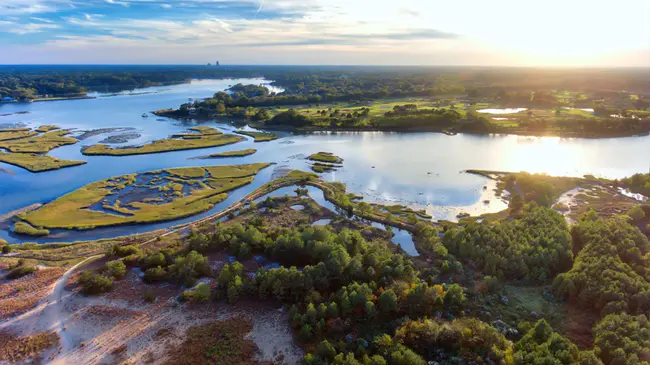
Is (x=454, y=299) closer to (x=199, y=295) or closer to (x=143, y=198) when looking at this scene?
(x=199, y=295)

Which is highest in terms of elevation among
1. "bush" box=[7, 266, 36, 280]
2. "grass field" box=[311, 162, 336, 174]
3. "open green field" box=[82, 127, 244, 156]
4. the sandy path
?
"open green field" box=[82, 127, 244, 156]

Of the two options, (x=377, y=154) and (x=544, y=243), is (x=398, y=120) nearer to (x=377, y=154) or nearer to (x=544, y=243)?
(x=377, y=154)

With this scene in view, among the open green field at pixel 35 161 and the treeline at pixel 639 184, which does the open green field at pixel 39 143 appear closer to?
the open green field at pixel 35 161

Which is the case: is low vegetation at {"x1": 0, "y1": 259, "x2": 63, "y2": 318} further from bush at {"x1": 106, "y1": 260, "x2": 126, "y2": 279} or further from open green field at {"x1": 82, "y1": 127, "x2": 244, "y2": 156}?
open green field at {"x1": 82, "y1": 127, "x2": 244, "y2": 156}

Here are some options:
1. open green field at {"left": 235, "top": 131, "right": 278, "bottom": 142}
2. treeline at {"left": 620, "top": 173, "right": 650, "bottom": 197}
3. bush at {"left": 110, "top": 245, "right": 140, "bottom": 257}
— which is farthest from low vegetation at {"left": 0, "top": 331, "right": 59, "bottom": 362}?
treeline at {"left": 620, "top": 173, "right": 650, "bottom": 197}

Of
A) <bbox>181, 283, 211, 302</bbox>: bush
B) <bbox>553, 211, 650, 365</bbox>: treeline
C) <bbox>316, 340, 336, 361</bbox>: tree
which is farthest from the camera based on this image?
<bbox>181, 283, 211, 302</bbox>: bush

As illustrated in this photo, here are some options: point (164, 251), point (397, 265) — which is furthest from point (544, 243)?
point (164, 251)

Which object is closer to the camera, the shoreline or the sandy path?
the sandy path
